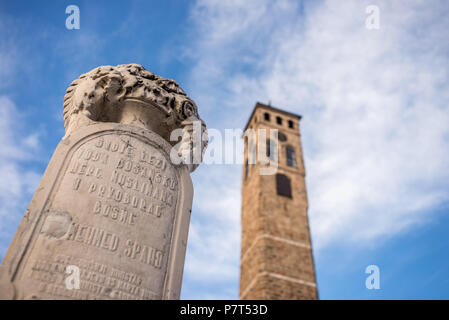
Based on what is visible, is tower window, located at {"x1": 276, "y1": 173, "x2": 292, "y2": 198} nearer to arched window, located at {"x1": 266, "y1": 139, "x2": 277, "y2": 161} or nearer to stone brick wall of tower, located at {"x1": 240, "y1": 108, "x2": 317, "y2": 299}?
stone brick wall of tower, located at {"x1": 240, "y1": 108, "x2": 317, "y2": 299}

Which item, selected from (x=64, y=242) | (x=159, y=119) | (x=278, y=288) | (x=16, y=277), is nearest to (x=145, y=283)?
(x=64, y=242)

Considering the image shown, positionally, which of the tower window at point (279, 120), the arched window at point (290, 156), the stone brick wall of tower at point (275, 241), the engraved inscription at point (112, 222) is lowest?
the engraved inscription at point (112, 222)

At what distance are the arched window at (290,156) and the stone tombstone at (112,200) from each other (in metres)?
22.7

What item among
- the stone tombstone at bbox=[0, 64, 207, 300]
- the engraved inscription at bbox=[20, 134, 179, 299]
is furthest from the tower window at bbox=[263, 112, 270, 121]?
the engraved inscription at bbox=[20, 134, 179, 299]

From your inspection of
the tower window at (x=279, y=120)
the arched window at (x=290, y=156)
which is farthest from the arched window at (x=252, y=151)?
the tower window at (x=279, y=120)

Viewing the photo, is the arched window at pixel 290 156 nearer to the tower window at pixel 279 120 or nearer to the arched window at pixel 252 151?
the arched window at pixel 252 151

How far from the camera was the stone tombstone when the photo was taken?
6.07 feet

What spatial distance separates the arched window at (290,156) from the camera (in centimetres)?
2519

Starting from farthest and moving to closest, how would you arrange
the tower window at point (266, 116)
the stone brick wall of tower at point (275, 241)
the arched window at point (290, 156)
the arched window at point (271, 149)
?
the tower window at point (266, 116), the arched window at point (290, 156), the arched window at point (271, 149), the stone brick wall of tower at point (275, 241)

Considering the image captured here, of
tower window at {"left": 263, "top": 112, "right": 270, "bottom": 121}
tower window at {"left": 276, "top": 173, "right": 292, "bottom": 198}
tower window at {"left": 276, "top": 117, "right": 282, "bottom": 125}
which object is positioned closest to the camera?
tower window at {"left": 276, "top": 173, "right": 292, "bottom": 198}

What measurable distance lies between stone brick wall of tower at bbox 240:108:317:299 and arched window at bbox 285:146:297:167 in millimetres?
376

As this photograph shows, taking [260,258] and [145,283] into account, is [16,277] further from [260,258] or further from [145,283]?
[260,258]

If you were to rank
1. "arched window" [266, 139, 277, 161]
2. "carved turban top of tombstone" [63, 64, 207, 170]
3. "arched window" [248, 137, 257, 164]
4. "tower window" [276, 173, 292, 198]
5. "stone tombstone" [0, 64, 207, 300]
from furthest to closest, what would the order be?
"arched window" [248, 137, 257, 164] < "arched window" [266, 139, 277, 161] < "tower window" [276, 173, 292, 198] < "carved turban top of tombstone" [63, 64, 207, 170] < "stone tombstone" [0, 64, 207, 300]
